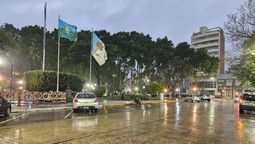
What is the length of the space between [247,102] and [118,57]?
114ft

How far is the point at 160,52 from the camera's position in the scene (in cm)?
6462

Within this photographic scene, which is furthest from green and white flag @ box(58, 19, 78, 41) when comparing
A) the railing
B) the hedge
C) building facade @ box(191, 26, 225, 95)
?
building facade @ box(191, 26, 225, 95)

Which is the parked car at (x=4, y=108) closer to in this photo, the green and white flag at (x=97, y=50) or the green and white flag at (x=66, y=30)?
the green and white flag at (x=66, y=30)

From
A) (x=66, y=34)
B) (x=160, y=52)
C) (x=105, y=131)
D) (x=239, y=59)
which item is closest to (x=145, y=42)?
(x=160, y=52)

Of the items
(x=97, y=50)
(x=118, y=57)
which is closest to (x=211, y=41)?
(x=118, y=57)

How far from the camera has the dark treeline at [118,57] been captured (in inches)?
2286

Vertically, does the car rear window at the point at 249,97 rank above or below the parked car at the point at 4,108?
above

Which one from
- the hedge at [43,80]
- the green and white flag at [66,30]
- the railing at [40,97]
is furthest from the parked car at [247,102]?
the hedge at [43,80]

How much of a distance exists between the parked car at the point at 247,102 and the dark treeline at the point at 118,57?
32.2 m

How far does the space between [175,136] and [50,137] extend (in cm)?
456

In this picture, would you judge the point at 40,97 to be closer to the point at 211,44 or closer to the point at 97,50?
the point at 97,50

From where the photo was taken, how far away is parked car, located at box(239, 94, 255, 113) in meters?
27.7

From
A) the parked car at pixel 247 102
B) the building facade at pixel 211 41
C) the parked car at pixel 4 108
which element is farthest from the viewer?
the building facade at pixel 211 41

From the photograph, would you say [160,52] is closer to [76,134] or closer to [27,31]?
[27,31]
